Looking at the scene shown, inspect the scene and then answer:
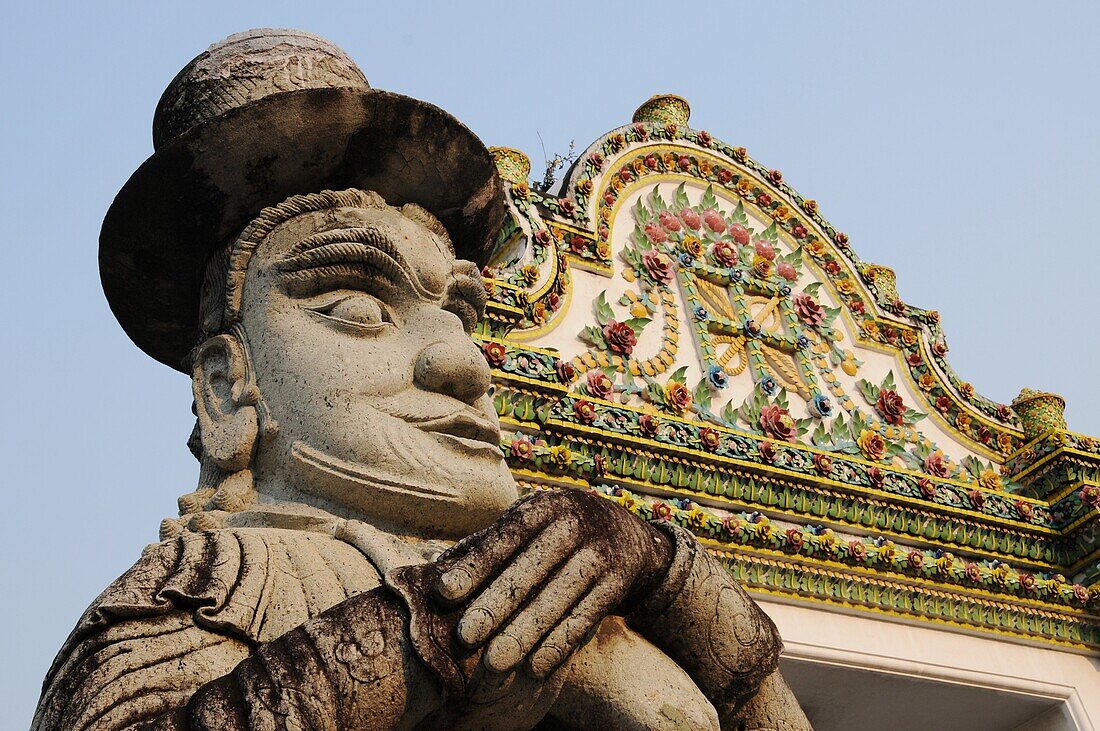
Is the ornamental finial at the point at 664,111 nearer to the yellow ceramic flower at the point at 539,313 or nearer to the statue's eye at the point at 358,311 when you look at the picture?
the yellow ceramic flower at the point at 539,313

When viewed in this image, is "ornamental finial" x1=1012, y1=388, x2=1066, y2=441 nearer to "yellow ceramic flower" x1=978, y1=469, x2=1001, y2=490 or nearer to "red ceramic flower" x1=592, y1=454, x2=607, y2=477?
"yellow ceramic flower" x1=978, y1=469, x2=1001, y2=490

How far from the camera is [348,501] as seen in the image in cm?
288

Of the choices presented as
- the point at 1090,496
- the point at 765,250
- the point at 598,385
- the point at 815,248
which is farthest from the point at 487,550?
the point at 815,248

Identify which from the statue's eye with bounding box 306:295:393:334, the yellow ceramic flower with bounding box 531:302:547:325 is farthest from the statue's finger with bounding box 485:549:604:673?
the yellow ceramic flower with bounding box 531:302:547:325

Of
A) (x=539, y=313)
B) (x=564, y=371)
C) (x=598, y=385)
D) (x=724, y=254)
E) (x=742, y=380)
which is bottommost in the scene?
(x=564, y=371)

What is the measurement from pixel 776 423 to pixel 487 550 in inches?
155

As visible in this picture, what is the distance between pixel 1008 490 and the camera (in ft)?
21.5

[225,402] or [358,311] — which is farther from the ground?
[358,311]

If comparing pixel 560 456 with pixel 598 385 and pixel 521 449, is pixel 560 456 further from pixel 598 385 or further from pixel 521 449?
pixel 598 385

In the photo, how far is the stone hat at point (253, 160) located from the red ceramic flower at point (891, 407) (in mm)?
3349

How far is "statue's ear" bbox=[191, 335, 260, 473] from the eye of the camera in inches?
120

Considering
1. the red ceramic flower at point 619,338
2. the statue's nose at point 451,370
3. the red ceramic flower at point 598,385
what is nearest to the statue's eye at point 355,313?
the statue's nose at point 451,370

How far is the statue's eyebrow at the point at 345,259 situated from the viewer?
10.5ft

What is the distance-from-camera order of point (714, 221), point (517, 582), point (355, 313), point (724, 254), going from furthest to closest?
point (714, 221), point (724, 254), point (355, 313), point (517, 582)
